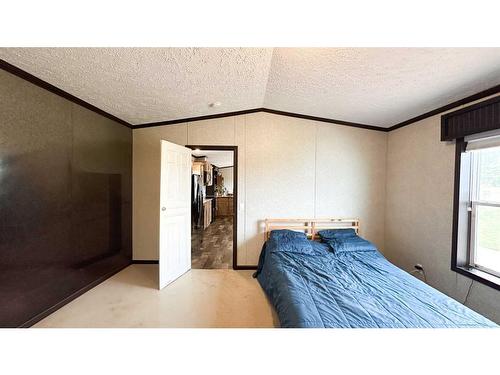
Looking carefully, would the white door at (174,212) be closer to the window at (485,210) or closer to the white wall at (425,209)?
the white wall at (425,209)

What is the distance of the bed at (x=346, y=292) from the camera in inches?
56.3

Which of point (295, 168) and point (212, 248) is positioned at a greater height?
point (295, 168)

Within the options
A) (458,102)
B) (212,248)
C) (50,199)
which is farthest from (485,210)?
(50,199)

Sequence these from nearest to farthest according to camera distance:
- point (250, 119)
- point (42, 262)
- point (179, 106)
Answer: point (42, 262)
point (179, 106)
point (250, 119)

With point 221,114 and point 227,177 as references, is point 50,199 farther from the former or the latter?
point 227,177

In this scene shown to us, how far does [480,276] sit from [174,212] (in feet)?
11.6

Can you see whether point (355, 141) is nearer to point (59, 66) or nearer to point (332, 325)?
point (332, 325)

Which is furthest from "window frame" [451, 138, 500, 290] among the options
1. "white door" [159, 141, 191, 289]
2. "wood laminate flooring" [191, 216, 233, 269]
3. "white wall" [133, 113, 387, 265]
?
"white door" [159, 141, 191, 289]

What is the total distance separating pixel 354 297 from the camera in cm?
173

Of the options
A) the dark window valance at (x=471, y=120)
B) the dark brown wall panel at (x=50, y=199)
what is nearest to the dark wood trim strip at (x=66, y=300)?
the dark brown wall panel at (x=50, y=199)

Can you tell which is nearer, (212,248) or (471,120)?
(471,120)
